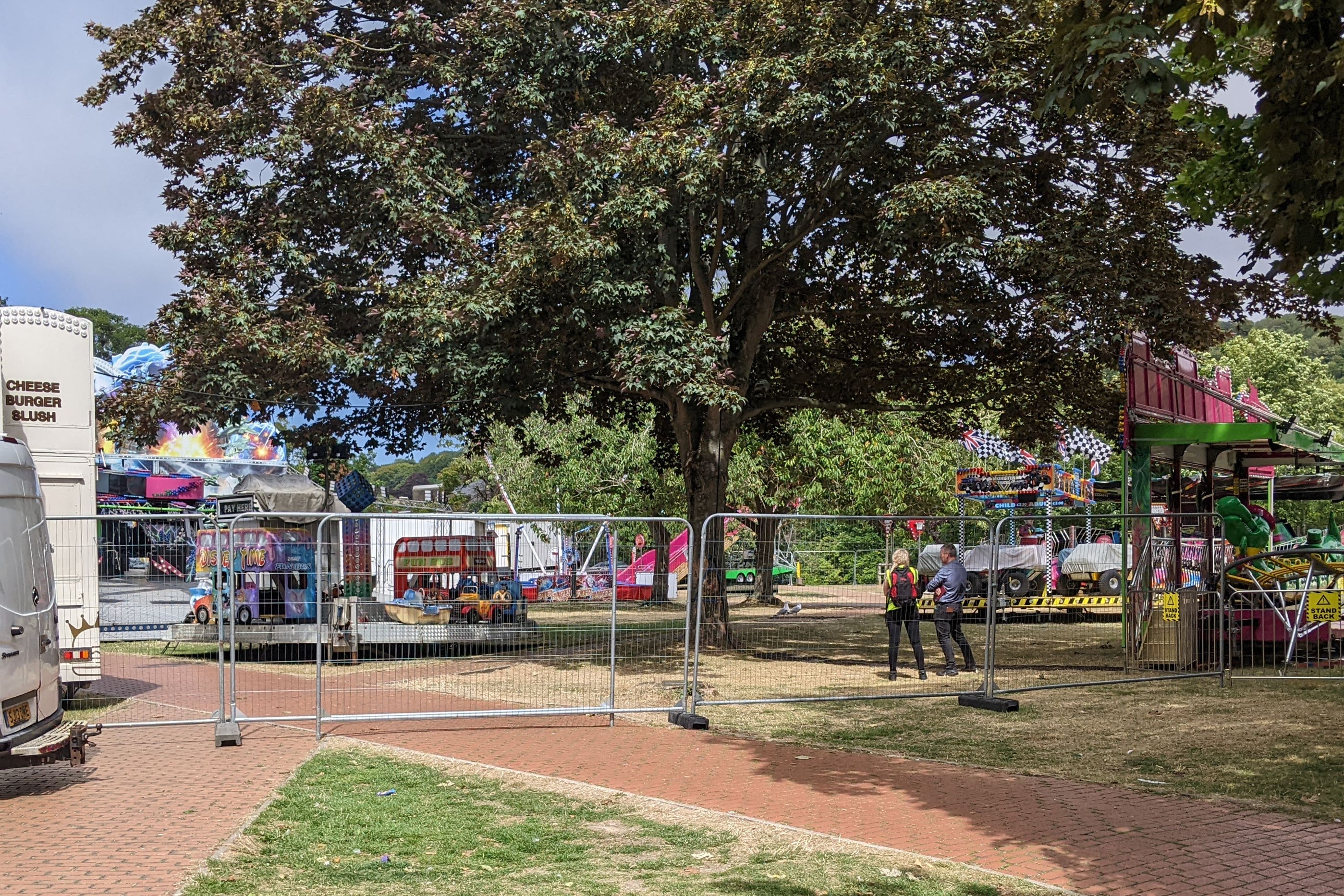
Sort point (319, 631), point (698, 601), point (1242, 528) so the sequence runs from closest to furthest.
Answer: point (319, 631)
point (698, 601)
point (1242, 528)

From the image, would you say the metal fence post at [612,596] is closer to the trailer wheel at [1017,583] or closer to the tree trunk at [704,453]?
the tree trunk at [704,453]

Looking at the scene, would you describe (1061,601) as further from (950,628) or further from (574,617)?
(574,617)

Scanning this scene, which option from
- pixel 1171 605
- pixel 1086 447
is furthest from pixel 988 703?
pixel 1086 447

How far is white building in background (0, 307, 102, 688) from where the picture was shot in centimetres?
1132

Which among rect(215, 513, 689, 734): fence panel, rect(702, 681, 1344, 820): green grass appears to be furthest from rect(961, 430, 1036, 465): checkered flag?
rect(215, 513, 689, 734): fence panel

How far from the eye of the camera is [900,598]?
13695 mm

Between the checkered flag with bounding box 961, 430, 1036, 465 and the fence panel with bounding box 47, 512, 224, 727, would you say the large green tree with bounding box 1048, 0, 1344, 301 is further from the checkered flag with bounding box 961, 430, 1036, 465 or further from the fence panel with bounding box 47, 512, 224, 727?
the checkered flag with bounding box 961, 430, 1036, 465

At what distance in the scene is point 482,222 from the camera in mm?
16422

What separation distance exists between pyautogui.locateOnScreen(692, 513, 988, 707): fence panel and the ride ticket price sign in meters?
4.47

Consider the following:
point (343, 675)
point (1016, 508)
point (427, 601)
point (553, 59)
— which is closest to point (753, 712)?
point (427, 601)

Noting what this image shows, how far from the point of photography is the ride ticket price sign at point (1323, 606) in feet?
48.3

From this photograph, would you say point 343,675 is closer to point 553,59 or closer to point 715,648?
point 715,648

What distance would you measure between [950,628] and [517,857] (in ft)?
28.6

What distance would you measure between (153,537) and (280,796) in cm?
485
